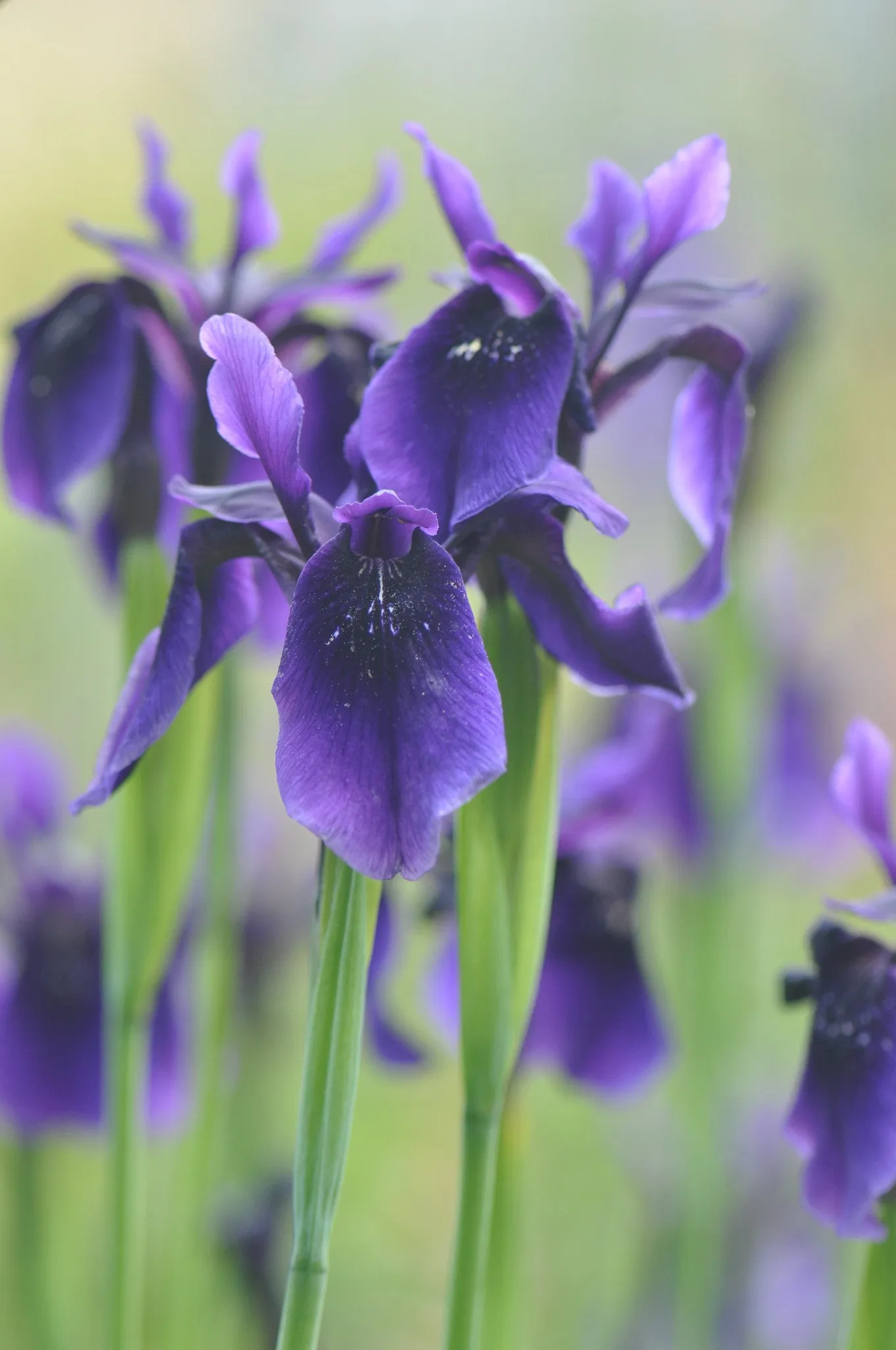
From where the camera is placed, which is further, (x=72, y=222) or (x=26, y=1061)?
(x=26, y=1061)

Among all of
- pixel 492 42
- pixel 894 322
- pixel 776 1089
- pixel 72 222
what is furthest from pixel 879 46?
pixel 72 222

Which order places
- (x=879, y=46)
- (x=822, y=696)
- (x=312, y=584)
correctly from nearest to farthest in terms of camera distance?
(x=312, y=584)
(x=822, y=696)
(x=879, y=46)

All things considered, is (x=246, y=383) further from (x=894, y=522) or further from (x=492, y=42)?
(x=492, y=42)

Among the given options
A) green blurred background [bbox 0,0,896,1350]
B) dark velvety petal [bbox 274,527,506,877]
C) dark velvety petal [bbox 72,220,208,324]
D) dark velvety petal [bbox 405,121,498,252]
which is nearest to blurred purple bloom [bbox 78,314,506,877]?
dark velvety petal [bbox 274,527,506,877]

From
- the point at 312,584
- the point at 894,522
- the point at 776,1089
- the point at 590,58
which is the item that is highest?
the point at 590,58

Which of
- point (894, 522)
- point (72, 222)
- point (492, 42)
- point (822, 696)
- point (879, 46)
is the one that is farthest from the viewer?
point (492, 42)

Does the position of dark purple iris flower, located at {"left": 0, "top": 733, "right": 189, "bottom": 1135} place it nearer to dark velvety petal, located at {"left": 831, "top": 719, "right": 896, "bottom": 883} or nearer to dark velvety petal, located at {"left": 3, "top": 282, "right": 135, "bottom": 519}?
dark velvety petal, located at {"left": 3, "top": 282, "right": 135, "bottom": 519}
